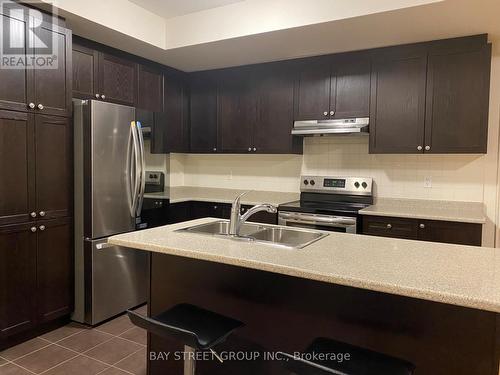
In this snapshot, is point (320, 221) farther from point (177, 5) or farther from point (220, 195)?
point (177, 5)

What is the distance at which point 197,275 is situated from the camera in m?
1.87

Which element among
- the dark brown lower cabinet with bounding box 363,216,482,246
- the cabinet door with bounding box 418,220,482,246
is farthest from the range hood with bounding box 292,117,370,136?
the cabinet door with bounding box 418,220,482,246

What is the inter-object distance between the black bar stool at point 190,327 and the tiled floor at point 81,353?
0.92 metres

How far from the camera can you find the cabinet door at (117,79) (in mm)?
3275

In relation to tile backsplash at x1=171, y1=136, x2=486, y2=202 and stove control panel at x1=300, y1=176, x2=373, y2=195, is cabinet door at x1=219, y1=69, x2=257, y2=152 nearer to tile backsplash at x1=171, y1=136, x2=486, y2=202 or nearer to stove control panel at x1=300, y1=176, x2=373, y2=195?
tile backsplash at x1=171, y1=136, x2=486, y2=202

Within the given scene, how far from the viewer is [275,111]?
3.85 metres

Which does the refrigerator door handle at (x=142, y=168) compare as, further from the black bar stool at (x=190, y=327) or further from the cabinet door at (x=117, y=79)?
the black bar stool at (x=190, y=327)

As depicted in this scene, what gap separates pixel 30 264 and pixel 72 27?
1.86m

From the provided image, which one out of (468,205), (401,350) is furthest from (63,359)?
(468,205)

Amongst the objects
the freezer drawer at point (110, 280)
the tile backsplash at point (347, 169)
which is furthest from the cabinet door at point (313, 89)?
the freezer drawer at point (110, 280)

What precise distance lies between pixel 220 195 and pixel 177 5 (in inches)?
81.6

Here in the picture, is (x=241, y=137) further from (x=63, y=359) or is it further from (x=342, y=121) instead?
(x=63, y=359)

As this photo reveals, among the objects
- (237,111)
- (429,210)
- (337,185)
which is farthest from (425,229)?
(237,111)

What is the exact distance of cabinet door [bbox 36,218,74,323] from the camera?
2684mm
